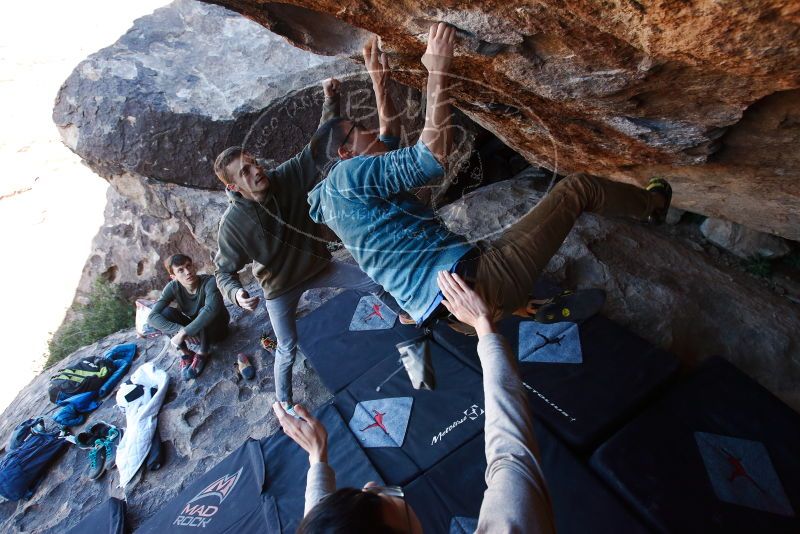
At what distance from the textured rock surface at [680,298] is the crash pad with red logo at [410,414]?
102 centimetres

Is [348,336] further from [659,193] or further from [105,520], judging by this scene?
[659,193]

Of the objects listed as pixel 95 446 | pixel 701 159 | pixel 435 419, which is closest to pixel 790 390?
pixel 701 159

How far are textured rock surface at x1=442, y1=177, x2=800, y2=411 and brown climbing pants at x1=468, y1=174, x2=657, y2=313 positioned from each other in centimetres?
29

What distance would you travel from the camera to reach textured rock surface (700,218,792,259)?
13.9 feet

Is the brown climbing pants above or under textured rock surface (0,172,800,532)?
above

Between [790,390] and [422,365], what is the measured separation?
6.77 feet

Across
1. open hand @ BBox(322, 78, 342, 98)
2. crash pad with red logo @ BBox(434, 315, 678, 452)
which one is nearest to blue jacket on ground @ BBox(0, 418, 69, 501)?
crash pad with red logo @ BBox(434, 315, 678, 452)

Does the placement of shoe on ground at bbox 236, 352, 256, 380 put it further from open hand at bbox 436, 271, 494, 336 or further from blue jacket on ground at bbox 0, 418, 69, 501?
open hand at bbox 436, 271, 494, 336

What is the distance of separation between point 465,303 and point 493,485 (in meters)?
0.60

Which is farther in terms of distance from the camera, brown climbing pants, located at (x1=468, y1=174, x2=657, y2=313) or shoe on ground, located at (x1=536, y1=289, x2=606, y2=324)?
shoe on ground, located at (x1=536, y1=289, x2=606, y2=324)

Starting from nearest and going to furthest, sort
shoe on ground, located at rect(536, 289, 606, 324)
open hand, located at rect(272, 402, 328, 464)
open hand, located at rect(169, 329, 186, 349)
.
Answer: open hand, located at rect(272, 402, 328, 464) → shoe on ground, located at rect(536, 289, 606, 324) → open hand, located at rect(169, 329, 186, 349)

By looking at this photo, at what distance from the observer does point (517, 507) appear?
45.9 inches

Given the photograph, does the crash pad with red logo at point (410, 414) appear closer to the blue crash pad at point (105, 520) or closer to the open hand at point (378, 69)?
the blue crash pad at point (105, 520)

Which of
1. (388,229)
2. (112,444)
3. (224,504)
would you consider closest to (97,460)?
(112,444)
